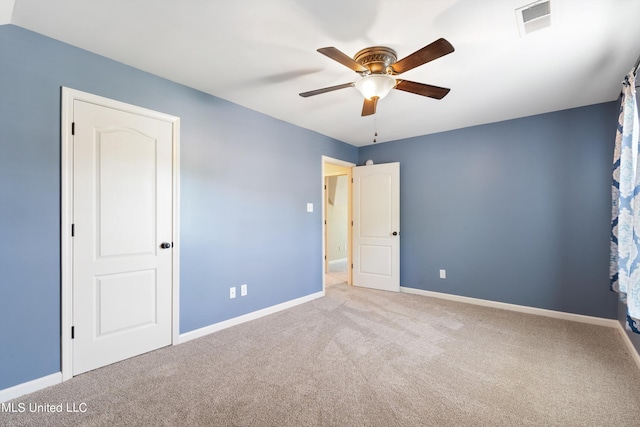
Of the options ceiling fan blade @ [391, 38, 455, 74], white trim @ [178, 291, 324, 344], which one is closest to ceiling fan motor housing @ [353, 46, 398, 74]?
ceiling fan blade @ [391, 38, 455, 74]

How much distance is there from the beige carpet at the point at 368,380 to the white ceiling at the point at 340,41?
2.47m

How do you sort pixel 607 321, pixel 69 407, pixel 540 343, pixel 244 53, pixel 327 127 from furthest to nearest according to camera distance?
pixel 327 127 → pixel 607 321 → pixel 540 343 → pixel 244 53 → pixel 69 407

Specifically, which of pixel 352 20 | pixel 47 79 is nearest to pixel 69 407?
pixel 47 79

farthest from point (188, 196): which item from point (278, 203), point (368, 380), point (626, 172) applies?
point (626, 172)

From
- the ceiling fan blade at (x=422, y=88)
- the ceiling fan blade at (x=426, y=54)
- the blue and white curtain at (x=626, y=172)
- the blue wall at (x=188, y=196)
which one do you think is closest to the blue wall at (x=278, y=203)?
the blue wall at (x=188, y=196)

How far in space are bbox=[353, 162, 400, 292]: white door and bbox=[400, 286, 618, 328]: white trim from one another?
432 millimetres

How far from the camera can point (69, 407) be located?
1.83 metres

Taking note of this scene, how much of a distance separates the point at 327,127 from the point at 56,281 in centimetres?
333

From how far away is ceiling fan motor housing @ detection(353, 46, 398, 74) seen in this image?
209 cm

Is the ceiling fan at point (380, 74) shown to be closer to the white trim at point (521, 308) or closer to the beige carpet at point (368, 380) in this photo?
the beige carpet at point (368, 380)

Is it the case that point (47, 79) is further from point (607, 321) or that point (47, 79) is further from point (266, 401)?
point (607, 321)

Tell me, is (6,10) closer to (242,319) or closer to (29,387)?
(29,387)

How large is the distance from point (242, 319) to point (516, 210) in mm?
3704

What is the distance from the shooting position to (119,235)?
2.40 meters
